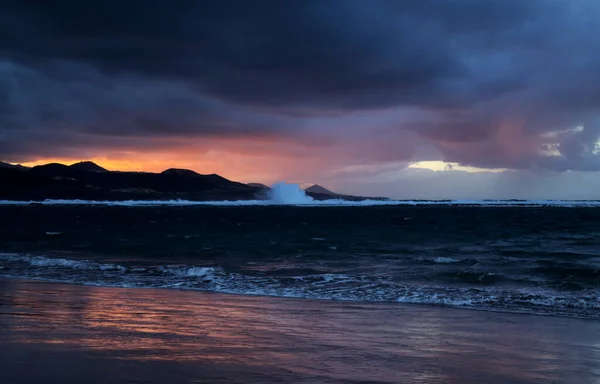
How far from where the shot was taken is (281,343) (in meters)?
8.48

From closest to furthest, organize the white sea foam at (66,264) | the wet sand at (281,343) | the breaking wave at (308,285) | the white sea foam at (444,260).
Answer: the wet sand at (281,343)
the breaking wave at (308,285)
the white sea foam at (66,264)
the white sea foam at (444,260)

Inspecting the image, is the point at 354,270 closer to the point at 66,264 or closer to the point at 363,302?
the point at 363,302

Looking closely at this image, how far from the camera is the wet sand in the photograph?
6844mm

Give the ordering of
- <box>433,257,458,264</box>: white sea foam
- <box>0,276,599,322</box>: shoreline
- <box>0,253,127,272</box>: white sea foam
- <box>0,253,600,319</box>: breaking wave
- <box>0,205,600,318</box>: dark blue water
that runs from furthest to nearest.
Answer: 1. <box>433,257,458,264</box>: white sea foam
2. <box>0,253,127,272</box>: white sea foam
3. <box>0,205,600,318</box>: dark blue water
4. <box>0,253,600,319</box>: breaking wave
5. <box>0,276,599,322</box>: shoreline

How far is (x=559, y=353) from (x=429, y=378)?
257 cm

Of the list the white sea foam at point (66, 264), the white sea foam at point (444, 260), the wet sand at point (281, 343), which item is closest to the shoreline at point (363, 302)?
the wet sand at point (281, 343)

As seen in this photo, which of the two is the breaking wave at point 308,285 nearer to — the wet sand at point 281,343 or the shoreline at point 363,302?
the shoreline at point 363,302

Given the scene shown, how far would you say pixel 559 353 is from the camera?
26.9 ft

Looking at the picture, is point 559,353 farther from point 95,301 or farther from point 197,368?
point 95,301

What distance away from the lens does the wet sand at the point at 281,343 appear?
269 inches

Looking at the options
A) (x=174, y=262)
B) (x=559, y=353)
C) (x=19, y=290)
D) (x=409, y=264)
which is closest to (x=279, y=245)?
(x=174, y=262)

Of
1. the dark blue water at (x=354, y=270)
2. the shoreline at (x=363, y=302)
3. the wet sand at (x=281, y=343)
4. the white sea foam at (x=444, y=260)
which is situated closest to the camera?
the wet sand at (x=281, y=343)

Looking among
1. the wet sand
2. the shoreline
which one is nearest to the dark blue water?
the shoreline

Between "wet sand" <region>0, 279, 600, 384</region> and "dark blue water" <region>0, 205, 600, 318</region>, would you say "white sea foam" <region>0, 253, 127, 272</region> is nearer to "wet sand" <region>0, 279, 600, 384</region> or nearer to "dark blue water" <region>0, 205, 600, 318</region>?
"dark blue water" <region>0, 205, 600, 318</region>
